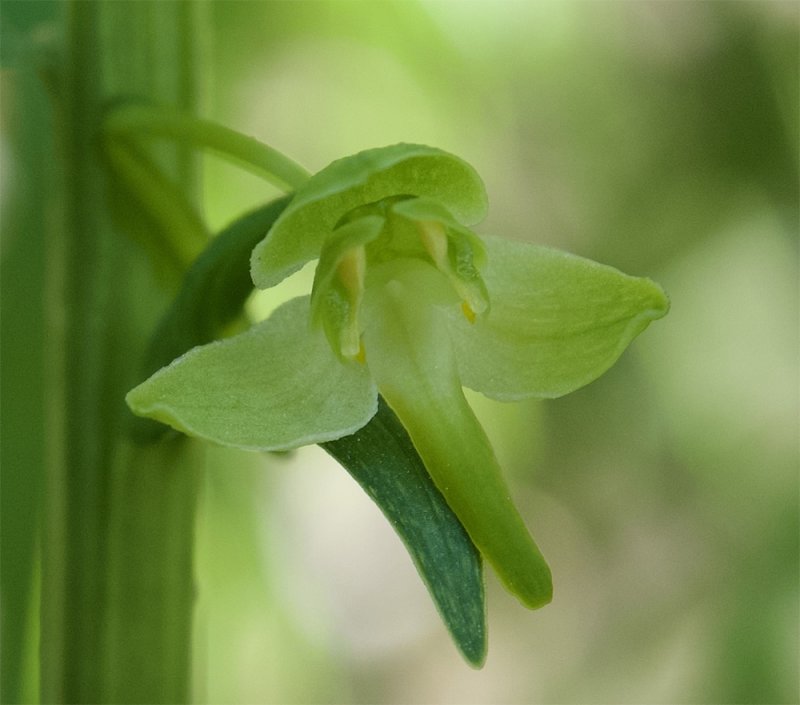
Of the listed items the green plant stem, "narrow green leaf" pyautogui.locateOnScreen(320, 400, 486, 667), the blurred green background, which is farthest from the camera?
the blurred green background

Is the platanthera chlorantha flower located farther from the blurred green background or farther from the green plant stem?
the blurred green background

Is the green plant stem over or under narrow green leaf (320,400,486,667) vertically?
over

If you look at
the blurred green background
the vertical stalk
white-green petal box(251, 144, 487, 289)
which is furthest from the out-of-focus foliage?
white-green petal box(251, 144, 487, 289)

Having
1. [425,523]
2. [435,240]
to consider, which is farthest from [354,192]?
[425,523]

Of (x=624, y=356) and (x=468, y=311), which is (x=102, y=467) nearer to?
(x=468, y=311)

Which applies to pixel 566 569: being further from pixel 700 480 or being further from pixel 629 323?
pixel 629 323

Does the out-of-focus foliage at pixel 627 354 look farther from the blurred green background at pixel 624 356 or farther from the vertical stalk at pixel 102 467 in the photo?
the vertical stalk at pixel 102 467

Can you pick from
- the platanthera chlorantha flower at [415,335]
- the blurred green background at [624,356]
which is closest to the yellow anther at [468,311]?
the platanthera chlorantha flower at [415,335]
